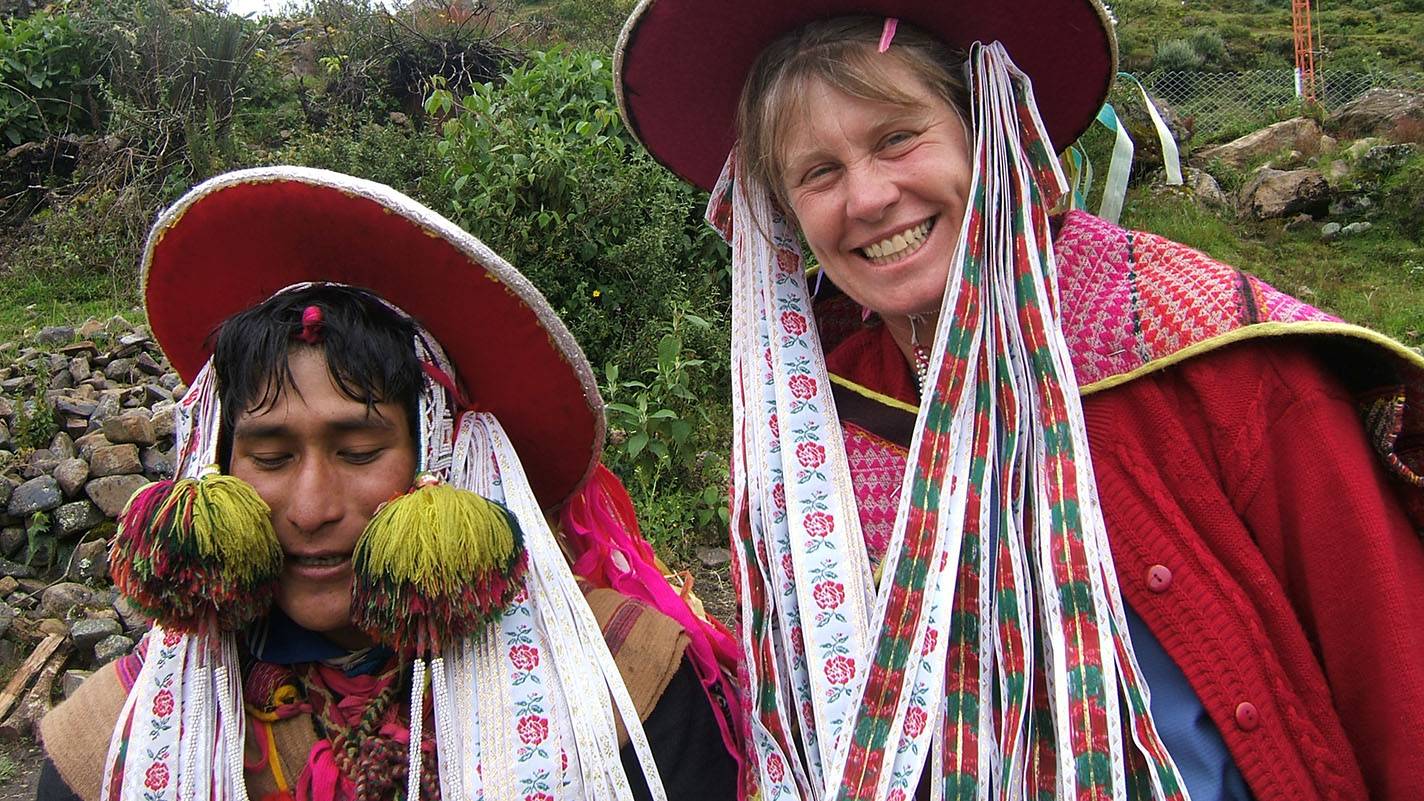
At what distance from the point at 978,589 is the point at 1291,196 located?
9282 millimetres

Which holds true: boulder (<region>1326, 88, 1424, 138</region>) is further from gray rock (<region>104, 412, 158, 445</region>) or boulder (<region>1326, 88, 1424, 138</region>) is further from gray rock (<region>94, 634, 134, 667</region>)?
gray rock (<region>94, 634, 134, 667</region>)

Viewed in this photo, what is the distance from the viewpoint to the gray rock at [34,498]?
3.97 meters

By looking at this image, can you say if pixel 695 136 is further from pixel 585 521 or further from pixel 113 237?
pixel 113 237

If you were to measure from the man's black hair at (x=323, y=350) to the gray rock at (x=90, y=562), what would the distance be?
2.87 meters

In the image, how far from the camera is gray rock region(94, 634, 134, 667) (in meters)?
3.59

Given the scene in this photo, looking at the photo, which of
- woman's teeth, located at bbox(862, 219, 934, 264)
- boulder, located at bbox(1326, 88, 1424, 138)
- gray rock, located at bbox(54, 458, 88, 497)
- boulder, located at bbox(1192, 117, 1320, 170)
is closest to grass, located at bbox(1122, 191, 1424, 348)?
boulder, located at bbox(1192, 117, 1320, 170)

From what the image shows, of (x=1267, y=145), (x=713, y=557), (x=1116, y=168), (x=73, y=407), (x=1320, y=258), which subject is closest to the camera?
(x=1116, y=168)

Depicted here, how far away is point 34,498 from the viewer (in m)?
3.98

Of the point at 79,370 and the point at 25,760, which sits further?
the point at 79,370

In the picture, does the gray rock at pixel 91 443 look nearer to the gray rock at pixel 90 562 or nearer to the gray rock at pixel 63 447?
the gray rock at pixel 63 447

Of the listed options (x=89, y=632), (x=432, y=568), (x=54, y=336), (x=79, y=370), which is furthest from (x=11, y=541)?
(x=432, y=568)

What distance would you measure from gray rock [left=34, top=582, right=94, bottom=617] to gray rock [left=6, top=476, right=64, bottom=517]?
13.7 inches

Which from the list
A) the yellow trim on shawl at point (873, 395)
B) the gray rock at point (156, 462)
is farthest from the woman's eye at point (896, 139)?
the gray rock at point (156, 462)

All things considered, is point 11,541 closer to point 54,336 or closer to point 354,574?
point 54,336
